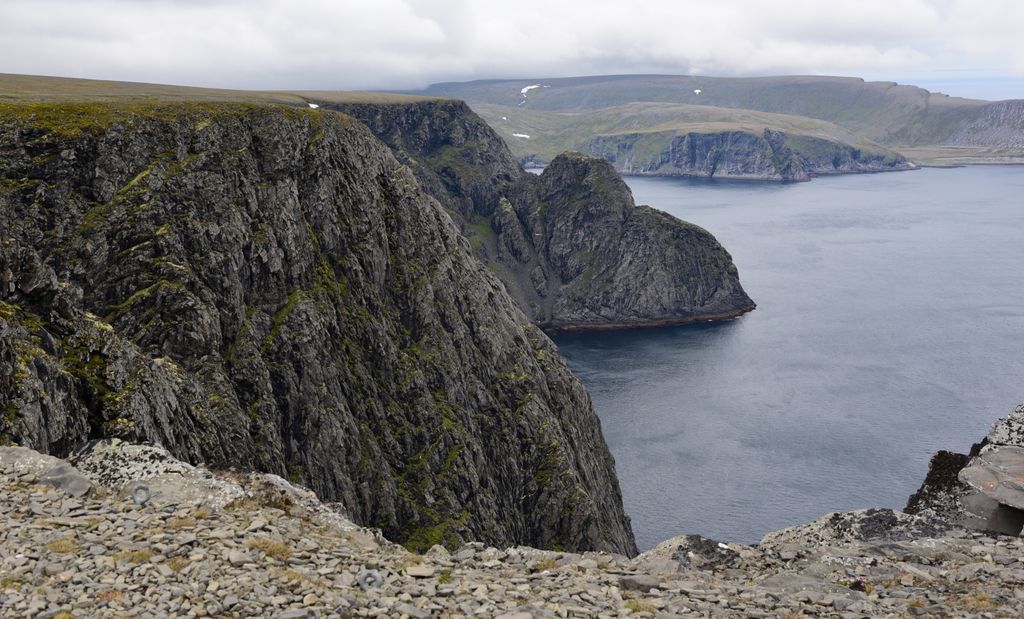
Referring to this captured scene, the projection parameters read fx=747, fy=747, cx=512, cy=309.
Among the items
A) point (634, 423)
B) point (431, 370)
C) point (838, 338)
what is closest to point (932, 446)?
point (634, 423)

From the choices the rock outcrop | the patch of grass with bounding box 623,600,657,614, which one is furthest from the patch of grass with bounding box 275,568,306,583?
the rock outcrop

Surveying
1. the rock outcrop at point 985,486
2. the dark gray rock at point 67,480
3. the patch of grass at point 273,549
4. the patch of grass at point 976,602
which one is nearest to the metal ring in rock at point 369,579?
the patch of grass at point 273,549

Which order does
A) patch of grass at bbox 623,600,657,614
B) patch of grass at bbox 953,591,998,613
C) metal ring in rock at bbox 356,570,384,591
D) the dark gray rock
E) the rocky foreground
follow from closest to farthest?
the rocky foreground < patch of grass at bbox 623,600,657,614 < metal ring in rock at bbox 356,570,384,591 < patch of grass at bbox 953,591,998,613 < the dark gray rock

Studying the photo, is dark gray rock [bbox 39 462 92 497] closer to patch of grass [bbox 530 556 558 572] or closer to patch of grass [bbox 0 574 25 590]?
patch of grass [bbox 0 574 25 590]

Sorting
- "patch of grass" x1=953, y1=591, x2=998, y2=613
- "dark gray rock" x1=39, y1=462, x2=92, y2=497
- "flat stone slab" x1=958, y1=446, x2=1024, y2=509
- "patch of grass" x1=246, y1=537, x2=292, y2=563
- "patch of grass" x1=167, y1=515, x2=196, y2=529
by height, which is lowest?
"patch of grass" x1=953, y1=591, x2=998, y2=613

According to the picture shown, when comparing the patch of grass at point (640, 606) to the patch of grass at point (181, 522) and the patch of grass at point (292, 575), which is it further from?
the patch of grass at point (181, 522)

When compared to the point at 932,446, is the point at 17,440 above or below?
above

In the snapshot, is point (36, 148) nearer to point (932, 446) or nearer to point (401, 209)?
point (401, 209)
